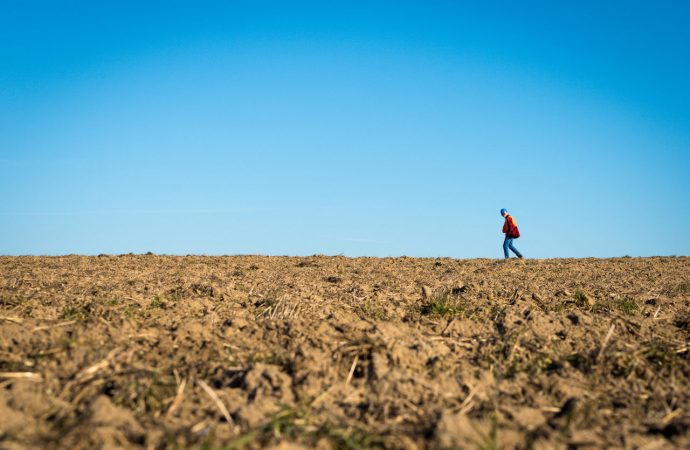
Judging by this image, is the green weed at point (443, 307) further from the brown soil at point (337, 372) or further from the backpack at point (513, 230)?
the backpack at point (513, 230)

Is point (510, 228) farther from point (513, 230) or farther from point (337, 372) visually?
point (337, 372)

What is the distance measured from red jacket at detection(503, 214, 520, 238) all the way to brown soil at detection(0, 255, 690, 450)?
40.1 ft

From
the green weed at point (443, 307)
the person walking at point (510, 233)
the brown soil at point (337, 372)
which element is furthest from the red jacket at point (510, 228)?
the green weed at point (443, 307)

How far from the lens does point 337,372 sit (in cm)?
387

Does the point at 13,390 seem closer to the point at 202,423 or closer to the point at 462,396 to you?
the point at 202,423

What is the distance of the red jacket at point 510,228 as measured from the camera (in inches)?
736

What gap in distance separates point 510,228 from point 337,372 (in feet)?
52.2

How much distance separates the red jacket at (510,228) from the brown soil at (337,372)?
12.2 metres

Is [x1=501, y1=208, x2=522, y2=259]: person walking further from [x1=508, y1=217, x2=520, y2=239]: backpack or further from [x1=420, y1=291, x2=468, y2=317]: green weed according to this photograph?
[x1=420, y1=291, x2=468, y2=317]: green weed

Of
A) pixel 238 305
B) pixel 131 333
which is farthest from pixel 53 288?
pixel 131 333

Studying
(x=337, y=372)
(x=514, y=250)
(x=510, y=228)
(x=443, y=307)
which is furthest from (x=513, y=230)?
(x=337, y=372)

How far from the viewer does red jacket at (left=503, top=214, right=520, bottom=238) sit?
18.7 meters

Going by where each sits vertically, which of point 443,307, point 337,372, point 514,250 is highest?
point 514,250

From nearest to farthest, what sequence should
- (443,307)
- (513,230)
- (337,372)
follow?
(337,372) → (443,307) → (513,230)
